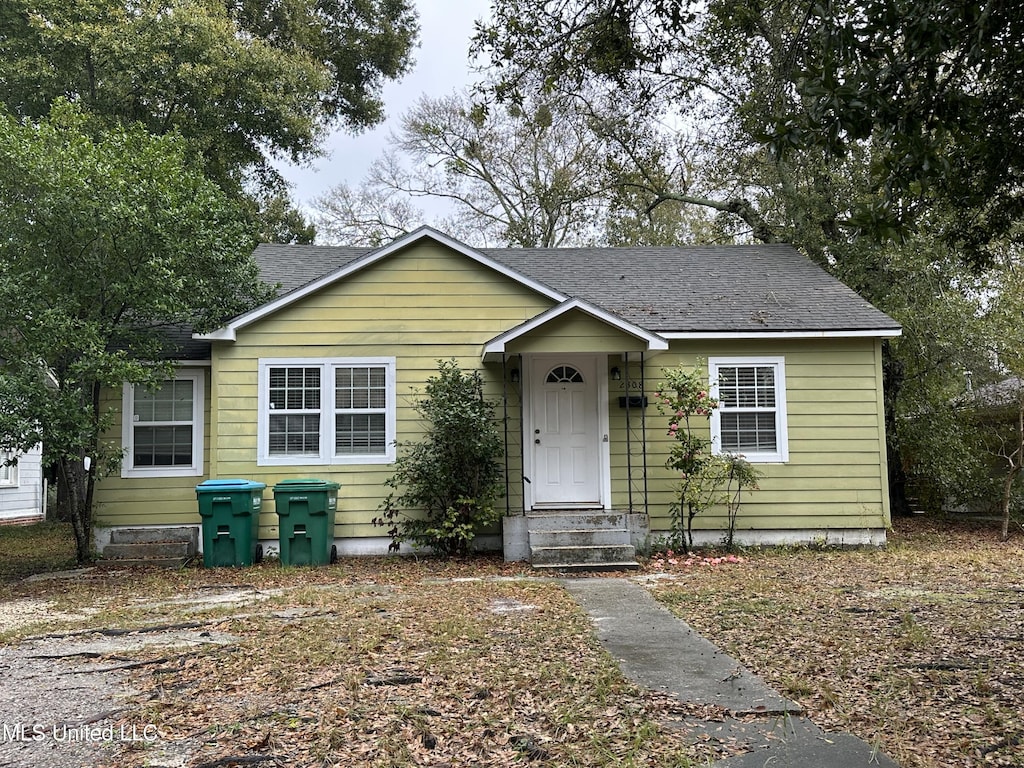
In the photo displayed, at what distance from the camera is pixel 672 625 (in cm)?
648

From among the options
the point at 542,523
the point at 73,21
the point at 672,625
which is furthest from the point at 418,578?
the point at 73,21

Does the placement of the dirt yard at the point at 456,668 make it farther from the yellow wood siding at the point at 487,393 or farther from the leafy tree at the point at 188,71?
the leafy tree at the point at 188,71

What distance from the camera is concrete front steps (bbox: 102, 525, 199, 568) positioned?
420 inches

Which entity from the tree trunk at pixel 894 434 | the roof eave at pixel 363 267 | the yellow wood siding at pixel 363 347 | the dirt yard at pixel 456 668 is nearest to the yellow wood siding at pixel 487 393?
the yellow wood siding at pixel 363 347

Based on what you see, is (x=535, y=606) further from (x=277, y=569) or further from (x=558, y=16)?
(x=558, y=16)

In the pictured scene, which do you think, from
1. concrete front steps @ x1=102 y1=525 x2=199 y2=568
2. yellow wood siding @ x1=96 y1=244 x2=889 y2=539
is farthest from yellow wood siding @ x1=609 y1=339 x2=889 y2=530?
concrete front steps @ x1=102 y1=525 x2=199 y2=568

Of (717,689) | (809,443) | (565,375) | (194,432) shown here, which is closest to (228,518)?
(194,432)

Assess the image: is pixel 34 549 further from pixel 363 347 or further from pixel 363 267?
pixel 363 267

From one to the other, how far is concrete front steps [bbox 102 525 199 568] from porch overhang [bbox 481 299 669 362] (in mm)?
4789

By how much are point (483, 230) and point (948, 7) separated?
919 inches

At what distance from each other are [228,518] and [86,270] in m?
3.41

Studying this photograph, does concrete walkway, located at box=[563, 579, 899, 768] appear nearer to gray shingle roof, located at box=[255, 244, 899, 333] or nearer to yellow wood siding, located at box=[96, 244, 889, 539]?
yellow wood siding, located at box=[96, 244, 889, 539]

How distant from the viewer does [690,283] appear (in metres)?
13.0

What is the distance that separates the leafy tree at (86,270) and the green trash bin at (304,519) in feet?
6.84
